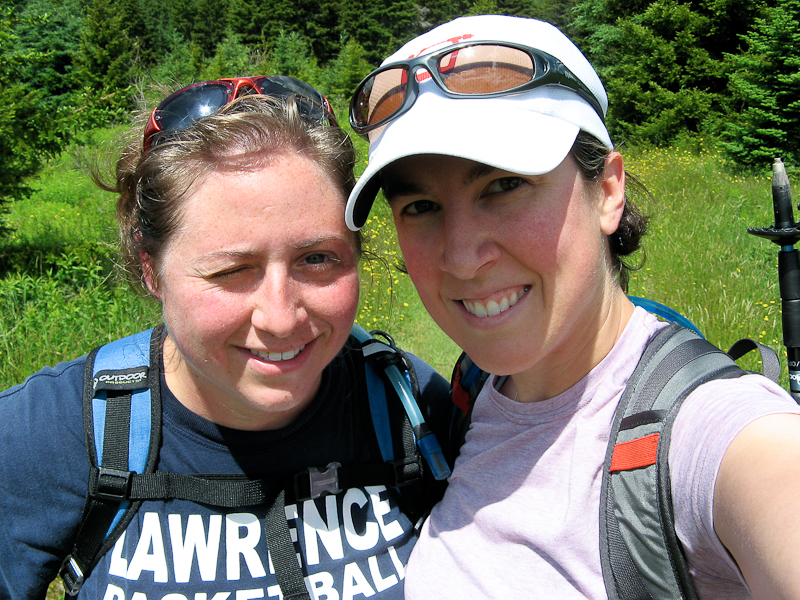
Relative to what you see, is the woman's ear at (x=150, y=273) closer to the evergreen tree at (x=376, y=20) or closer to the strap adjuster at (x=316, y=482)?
the strap adjuster at (x=316, y=482)

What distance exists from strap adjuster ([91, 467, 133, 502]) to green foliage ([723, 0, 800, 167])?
43.1 feet

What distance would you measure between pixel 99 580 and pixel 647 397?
136cm

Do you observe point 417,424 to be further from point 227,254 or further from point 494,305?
point 227,254

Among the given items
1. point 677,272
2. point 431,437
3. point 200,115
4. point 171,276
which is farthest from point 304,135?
point 677,272

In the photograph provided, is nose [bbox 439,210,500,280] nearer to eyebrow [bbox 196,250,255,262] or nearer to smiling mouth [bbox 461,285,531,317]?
smiling mouth [bbox 461,285,531,317]

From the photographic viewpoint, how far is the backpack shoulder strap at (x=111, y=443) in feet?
4.45

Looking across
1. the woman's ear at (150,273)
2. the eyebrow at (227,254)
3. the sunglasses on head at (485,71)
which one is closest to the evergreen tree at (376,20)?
the woman's ear at (150,273)

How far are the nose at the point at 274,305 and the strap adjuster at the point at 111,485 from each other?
0.50 meters

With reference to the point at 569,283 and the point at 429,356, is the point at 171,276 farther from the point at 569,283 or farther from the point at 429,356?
the point at 429,356

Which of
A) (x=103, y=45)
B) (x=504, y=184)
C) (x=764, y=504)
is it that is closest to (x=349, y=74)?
(x=103, y=45)

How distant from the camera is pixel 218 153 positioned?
A: 137 cm

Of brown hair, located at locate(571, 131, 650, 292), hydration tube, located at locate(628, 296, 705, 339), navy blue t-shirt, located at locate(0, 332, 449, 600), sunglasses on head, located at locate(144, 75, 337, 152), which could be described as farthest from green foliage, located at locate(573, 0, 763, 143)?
navy blue t-shirt, located at locate(0, 332, 449, 600)

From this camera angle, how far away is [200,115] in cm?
145

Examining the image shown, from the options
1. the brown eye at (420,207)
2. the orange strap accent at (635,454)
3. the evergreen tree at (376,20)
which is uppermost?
the evergreen tree at (376,20)
